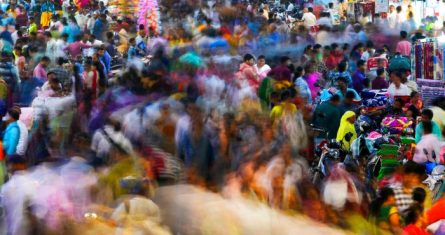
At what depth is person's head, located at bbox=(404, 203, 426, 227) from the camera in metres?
7.03

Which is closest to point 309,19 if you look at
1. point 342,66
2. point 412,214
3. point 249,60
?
point 342,66

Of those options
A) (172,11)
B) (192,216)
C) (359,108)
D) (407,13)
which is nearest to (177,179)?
(192,216)

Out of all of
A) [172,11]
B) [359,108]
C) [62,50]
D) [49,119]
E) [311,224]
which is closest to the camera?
[311,224]

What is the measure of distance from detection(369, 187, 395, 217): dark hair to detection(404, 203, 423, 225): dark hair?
1.07 ft

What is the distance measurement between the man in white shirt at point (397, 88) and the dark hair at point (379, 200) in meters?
5.56

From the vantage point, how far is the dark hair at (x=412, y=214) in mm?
7031

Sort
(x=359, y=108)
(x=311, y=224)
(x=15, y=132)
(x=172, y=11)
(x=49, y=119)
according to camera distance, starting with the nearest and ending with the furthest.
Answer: (x=311, y=224) → (x=15, y=132) → (x=49, y=119) → (x=359, y=108) → (x=172, y=11)

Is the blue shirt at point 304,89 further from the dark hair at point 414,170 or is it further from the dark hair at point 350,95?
the dark hair at point 414,170

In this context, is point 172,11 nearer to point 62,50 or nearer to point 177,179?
point 62,50

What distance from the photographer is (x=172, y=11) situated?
21688 mm

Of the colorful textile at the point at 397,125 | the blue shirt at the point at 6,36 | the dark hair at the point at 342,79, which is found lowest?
the colorful textile at the point at 397,125

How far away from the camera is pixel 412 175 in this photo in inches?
319

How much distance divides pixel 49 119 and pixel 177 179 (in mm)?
2415

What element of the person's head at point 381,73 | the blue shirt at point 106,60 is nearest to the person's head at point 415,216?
the person's head at point 381,73
